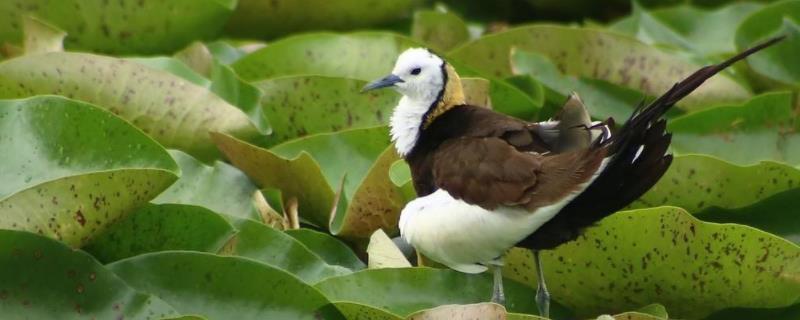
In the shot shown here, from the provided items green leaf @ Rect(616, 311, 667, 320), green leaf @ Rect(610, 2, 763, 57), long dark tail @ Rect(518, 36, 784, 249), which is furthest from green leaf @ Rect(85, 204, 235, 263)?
green leaf @ Rect(610, 2, 763, 57)

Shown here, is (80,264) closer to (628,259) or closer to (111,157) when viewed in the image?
(111,157)

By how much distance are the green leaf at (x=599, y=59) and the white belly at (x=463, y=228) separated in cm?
121

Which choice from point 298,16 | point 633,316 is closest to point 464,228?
point 633,316

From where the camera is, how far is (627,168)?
2676 mm

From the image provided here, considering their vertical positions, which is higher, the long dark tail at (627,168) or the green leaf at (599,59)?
the long dark tail at (627,168)

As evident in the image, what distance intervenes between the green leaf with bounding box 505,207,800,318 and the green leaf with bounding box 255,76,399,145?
2.17 ft

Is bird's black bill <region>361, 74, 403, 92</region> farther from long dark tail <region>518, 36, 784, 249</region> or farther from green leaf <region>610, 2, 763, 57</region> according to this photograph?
green leaf <region>610, 2, 763, 57</region>

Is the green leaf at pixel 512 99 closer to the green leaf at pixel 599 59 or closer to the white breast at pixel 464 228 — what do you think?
the green leaf at pixel 599 59

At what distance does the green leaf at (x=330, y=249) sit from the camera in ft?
10.4

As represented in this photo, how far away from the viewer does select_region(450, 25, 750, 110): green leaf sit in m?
3.98

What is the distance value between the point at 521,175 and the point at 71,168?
0.87 meters

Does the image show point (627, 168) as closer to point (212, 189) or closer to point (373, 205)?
point (373, 205)

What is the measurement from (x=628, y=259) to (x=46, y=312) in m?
1.03

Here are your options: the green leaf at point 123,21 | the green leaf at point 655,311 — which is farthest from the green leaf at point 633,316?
the green leaf at point 123,21
